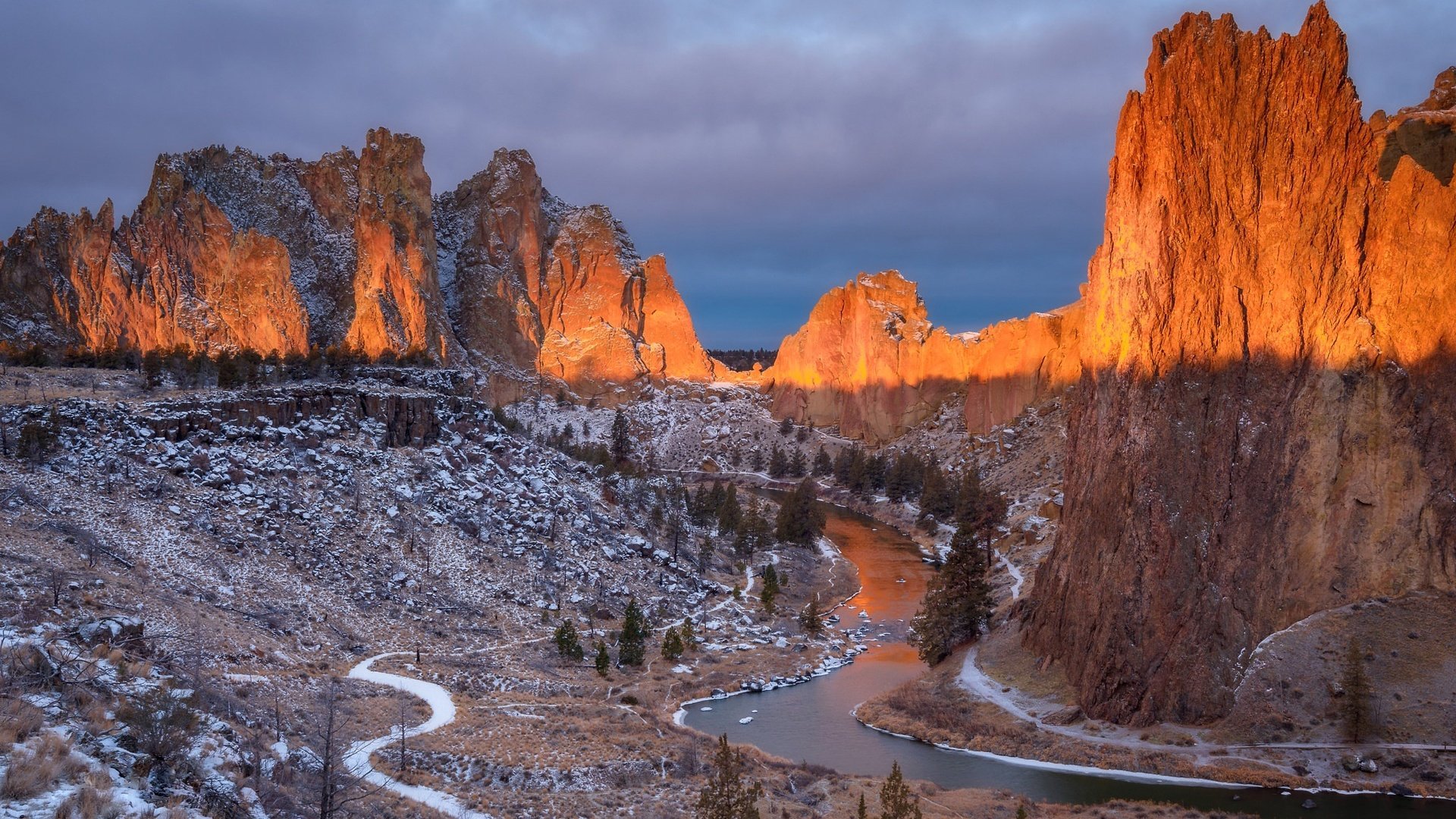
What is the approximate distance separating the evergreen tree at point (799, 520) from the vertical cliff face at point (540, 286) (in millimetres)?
92731

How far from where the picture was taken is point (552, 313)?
188875 mm

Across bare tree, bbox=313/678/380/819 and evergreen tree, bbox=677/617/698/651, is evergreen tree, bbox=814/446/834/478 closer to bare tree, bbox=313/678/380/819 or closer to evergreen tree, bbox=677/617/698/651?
evergreen tree, bbox=677/617/698/651

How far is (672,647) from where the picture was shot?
53.4 meters

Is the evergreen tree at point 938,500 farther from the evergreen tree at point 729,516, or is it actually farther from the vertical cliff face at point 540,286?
the vertical cliff face at point 540,286

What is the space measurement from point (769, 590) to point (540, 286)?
13303 centimetres

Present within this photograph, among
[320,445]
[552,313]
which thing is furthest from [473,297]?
[320,445]

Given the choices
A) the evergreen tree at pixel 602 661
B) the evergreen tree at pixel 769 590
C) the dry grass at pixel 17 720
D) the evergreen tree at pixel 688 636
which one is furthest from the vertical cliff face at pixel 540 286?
the dry grass at pixel 17 720

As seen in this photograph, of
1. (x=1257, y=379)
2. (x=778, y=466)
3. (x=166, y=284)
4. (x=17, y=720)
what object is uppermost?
(x=166, y=284)

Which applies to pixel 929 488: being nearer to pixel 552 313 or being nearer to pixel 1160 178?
pixel 1160 178

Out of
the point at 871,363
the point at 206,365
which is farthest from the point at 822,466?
the point at 206,365

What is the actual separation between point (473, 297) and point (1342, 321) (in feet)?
503

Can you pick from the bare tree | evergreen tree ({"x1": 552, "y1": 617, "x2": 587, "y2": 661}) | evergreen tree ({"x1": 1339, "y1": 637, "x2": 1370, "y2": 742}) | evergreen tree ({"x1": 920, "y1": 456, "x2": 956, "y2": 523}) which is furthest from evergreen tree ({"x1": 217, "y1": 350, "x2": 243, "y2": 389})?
evergreen tree ({"x1": 920, "y1": 456, "x2": 956, "y2": 523})

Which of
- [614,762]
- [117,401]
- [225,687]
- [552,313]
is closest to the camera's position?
[225,687]

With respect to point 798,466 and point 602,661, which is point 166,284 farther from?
point 602,661
